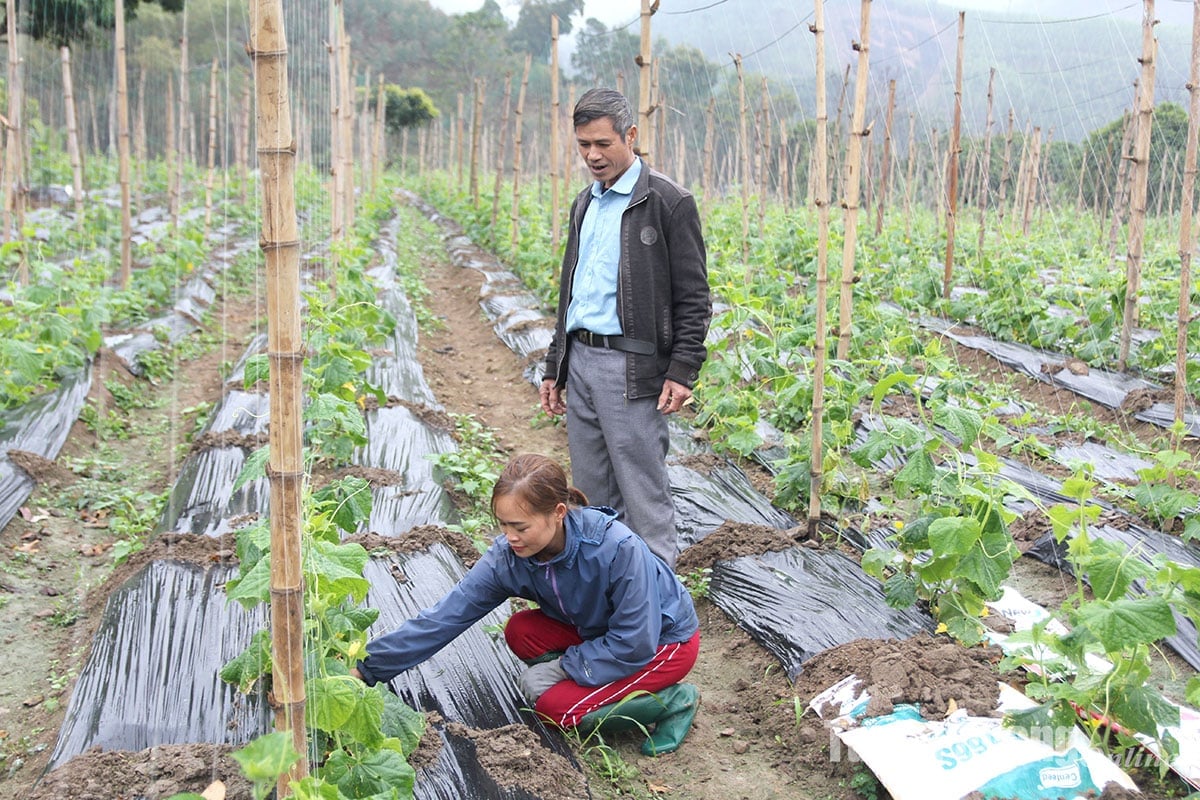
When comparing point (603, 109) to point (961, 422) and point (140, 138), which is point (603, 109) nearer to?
point (961, 422)

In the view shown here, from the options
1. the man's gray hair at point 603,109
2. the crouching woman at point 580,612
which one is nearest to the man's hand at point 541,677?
the crouching woman at point 580,612

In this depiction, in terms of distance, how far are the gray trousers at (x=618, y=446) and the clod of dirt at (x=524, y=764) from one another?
2.84 ft

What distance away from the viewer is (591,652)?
8.25 ft

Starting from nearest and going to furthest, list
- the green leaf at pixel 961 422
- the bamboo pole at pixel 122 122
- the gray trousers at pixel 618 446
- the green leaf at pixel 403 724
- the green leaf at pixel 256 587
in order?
1. the green leaf at pixel 256 587
2. the green leaf at pixel 403 724
3. the green leaf at pixel 961 422
4. the gray trousers at pixel 618 446
5. the bamboo pole at pixel 122 122

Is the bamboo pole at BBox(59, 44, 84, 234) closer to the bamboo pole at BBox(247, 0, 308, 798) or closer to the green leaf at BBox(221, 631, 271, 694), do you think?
the green leaf at BBox(221, 631, 271, 694)

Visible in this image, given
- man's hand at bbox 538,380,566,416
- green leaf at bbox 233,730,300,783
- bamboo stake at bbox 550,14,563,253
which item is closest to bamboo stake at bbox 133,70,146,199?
bamboo stake at bbox 550,14,563,253

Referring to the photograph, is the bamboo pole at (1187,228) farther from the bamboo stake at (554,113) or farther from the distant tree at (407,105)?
the distant tree at (407,105)

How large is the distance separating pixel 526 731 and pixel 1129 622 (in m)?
1.41

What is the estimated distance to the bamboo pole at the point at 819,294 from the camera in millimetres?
3469

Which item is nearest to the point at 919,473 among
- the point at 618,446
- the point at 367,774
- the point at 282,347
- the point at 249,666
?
the point at 618,446

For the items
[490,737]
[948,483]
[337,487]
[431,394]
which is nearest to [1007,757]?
[948,483]

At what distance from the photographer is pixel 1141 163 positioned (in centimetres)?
501

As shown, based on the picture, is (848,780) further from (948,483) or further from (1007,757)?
(948,483)

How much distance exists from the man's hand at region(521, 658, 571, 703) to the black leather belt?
0.94 metres
